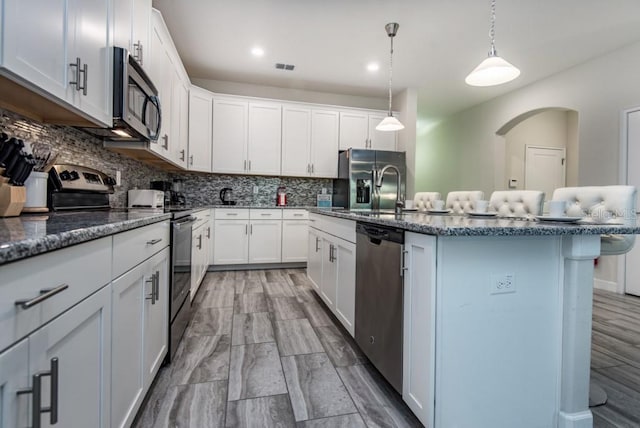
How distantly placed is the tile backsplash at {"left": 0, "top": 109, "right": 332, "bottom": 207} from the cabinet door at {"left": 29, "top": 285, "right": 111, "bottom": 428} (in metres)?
1.05

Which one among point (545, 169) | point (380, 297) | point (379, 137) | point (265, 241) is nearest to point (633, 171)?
point (545, 169)

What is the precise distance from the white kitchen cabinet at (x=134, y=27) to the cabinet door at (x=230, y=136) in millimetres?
2111

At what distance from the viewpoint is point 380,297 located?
1.62 meters

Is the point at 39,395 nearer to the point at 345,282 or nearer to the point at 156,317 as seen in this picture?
the point at 156,317

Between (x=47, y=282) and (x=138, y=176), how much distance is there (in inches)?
107

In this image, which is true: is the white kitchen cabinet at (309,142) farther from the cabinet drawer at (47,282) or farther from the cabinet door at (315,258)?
the cabinet drawer at (47,282)

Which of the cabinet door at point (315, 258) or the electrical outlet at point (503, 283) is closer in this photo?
the electrical outlet at point (503, 283)

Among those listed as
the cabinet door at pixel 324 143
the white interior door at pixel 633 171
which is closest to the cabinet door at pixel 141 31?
the cabinet door at pixel 324 143

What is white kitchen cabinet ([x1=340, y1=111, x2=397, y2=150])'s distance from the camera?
486cm

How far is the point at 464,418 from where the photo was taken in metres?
1.21

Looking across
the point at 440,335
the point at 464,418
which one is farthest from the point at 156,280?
the point at 464,418

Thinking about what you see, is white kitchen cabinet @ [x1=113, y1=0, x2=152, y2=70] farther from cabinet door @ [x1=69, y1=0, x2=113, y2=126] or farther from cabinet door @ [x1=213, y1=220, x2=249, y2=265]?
cabinet door @ [x1=213, y1=220, x2=249, y2=265]

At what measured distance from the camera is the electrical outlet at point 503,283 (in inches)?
49.4

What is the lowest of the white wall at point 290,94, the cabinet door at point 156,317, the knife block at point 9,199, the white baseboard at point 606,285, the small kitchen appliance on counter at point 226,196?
the white baseboard at point 606,285
